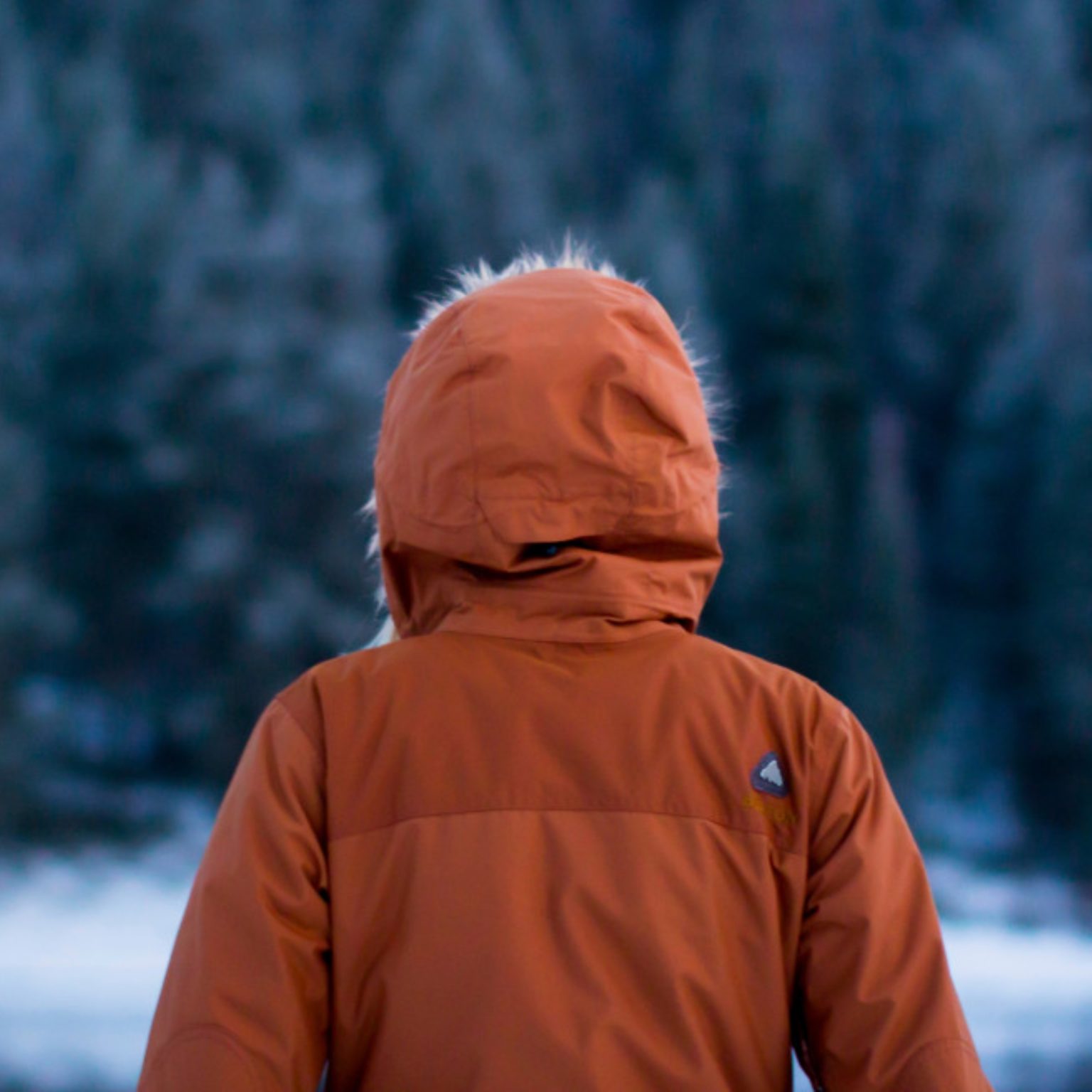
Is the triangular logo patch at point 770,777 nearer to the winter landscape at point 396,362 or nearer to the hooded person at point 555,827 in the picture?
the hooded person at point 555,827

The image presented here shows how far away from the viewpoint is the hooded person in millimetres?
898

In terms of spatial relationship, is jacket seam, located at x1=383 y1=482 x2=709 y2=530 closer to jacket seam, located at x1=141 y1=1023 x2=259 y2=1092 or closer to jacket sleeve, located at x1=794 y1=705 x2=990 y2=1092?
jacket sleeve, located at x1=794 y1=705 x2=990 y2=1092

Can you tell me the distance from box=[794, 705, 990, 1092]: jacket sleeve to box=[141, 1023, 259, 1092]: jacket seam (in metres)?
0.37

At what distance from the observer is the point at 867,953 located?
936mm

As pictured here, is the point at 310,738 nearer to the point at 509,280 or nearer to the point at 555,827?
the point at 555,827

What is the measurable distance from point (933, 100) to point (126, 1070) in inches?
153

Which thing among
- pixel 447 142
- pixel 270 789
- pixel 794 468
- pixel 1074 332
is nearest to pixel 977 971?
pixel 794 468

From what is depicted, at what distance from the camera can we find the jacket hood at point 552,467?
0.98m

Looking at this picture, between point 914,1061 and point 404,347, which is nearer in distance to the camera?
Result: point 914,1061

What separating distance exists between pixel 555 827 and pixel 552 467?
241mm

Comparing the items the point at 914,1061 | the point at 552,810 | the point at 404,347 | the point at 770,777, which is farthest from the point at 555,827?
the point at 404,347

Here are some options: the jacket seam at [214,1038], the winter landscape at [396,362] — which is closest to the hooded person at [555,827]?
the jacket seam at [214,1038]

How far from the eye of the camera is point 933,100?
16.0 feet

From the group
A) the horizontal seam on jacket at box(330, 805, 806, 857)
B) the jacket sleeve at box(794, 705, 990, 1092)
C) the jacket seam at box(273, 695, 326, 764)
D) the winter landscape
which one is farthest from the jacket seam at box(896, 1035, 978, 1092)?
the winter landscape
